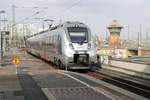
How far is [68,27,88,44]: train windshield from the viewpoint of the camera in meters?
31.8

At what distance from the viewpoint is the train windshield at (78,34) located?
31795mm

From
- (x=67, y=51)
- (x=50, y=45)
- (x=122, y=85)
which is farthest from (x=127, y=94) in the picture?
(x=50, y=45)

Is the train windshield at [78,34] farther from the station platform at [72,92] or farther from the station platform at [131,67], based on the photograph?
the station platform at [72,92]

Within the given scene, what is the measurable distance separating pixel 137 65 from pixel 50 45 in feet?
40.2

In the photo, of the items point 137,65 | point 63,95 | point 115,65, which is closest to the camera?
point 63,95

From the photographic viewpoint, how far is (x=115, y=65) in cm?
3525

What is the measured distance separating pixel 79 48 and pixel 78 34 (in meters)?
1.17

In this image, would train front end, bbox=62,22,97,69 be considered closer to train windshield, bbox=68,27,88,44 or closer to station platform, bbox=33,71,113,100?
train windshield, bbox=68,27,88,44

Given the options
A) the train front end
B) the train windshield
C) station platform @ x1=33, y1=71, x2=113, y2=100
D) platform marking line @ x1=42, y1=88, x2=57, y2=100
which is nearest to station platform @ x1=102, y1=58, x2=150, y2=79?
the train front end

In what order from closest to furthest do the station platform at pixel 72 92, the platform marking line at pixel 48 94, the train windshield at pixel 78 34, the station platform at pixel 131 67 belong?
1. the platform marking line at pixel 48 94
2. the station platform at pixel 72 92
3. the station platform at pixel 131 67
4. the train windshield at pixel 78 34

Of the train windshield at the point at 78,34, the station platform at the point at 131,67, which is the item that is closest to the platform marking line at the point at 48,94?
the station platform at the point at 131,67

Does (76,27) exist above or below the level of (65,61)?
above

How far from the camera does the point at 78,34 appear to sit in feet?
105

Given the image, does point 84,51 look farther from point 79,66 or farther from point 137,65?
point 137,65
